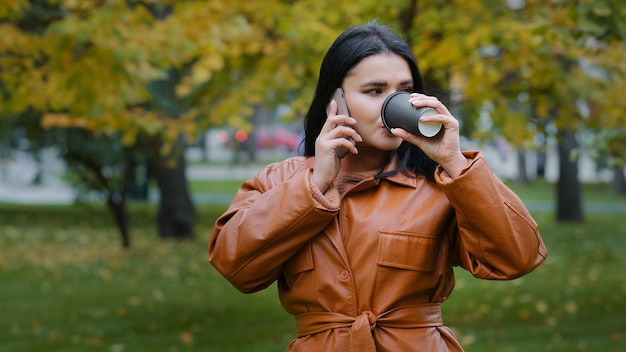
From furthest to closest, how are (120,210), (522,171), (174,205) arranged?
(522,171), (174,205), (120,210)

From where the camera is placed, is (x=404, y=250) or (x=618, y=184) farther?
(x=618, y=184)

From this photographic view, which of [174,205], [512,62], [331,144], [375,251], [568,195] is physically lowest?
[568,195]

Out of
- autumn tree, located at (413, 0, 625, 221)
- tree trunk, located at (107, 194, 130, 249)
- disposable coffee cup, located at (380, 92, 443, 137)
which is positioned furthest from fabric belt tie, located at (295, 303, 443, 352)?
tree trunk, located at (107, 194, 130, 249)

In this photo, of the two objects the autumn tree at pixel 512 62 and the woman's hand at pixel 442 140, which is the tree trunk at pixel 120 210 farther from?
the woman's hand at pixel 442 140

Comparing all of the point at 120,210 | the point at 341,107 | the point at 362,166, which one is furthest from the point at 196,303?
the point at 341,107

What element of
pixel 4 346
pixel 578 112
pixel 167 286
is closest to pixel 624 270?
pixel 578 112

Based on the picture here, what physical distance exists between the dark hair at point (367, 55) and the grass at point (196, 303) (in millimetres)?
5018

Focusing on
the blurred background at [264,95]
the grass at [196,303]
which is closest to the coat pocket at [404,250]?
the blurred background at [264,95]

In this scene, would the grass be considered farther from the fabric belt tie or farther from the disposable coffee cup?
the disposable coffee cup

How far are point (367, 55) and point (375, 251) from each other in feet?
1.59

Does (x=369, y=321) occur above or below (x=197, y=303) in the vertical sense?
above

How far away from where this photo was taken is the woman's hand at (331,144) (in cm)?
228

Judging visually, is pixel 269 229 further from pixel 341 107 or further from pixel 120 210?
pixel 120 210

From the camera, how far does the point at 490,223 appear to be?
2168mm
